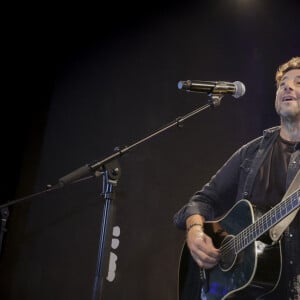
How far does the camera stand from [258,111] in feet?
9.25

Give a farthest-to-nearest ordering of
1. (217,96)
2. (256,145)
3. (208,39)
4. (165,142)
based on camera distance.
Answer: (208,39)
(165,142)
(256,145)
(217,96)

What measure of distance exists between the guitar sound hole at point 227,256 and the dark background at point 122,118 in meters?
0.88

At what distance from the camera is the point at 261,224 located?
162 centimetres

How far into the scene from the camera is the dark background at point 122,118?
2650mm

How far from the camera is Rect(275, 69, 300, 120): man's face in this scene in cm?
207

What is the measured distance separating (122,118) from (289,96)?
4.10 feet

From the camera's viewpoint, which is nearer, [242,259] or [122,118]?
[242,259]

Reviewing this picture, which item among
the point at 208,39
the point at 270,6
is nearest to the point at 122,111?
the point at 208,39

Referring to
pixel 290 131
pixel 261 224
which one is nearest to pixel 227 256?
pixel 261 224

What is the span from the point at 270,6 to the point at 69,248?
226cm

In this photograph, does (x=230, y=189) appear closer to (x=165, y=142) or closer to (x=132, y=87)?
(x=165, y=142)

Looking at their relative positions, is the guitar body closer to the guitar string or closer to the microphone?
the guitar string

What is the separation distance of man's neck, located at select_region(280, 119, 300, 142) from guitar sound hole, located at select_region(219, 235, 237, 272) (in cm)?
63

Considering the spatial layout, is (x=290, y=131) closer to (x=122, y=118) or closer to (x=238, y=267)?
(x=238, y=267)
